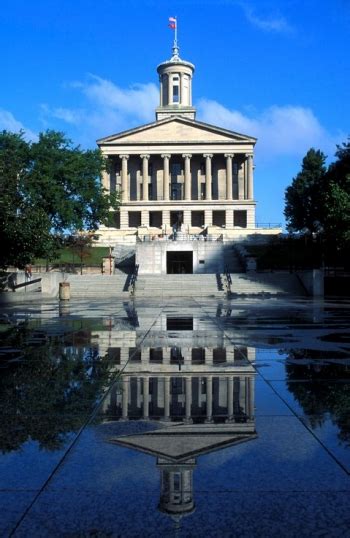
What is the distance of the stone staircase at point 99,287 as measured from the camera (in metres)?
41.6

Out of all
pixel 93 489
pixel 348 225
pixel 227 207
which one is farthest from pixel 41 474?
pixel 227 207

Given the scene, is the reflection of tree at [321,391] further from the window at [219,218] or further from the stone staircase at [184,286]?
the window at [219,218]

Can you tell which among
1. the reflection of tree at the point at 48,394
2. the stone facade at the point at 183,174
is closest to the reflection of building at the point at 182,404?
the reflection of tree at the point at 48,394

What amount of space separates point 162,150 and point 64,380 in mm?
95333

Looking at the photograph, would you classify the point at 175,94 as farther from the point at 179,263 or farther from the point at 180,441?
the point at 180,441

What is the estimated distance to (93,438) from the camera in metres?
4.94

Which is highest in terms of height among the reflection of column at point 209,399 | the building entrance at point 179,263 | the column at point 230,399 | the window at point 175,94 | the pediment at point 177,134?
the window at point 175,94

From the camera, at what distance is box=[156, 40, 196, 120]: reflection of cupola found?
375 feet

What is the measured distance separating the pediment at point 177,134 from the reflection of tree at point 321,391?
9298 centimetres

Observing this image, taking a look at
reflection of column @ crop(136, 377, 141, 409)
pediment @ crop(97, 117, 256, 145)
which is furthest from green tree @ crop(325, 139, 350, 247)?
pediment @ crop(97, 117, 256, 145)

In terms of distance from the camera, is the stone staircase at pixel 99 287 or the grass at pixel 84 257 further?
the grass at pixel 84 257

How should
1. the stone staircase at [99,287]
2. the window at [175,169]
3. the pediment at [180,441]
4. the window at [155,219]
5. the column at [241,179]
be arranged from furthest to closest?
1. the window at [175,169]
2. the column at [241,179]
3. the window at [155,219]
4. the stone staircase at [99,287]
5. the pediment at [180,441]

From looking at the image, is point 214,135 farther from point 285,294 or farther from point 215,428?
point 215,428

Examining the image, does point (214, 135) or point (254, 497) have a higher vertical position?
point (214, 135)
